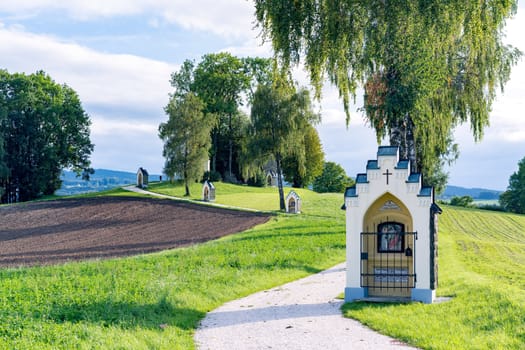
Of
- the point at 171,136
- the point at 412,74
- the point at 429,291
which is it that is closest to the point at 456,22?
the point at 412,74

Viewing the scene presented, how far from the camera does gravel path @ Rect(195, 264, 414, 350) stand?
34.1ft

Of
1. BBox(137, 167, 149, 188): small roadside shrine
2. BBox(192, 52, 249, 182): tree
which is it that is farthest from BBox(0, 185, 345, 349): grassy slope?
BBox(192, 52, 249, 182): tree

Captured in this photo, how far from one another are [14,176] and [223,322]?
6106 cm

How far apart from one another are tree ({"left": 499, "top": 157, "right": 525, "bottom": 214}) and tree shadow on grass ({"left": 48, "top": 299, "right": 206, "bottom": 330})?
212 ft

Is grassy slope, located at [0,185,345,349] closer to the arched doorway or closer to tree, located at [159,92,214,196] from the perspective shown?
the arched doorway

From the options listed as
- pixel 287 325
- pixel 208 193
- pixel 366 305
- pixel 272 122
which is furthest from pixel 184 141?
pixel 287 325

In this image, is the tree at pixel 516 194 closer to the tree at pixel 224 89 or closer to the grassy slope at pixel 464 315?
the tree at pixel 224 89

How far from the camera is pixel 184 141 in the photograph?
53094 millimetres

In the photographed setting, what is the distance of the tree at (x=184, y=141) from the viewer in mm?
52906

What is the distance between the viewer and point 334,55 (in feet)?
60.2

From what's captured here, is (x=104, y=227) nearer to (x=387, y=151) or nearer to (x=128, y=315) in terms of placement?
(x=128, y=315)

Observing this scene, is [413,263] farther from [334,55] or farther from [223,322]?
[334,55]

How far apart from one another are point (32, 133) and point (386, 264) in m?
59.3

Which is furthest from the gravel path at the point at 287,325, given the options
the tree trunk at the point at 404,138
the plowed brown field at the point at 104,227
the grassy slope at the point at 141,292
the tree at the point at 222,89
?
the tree at the point at 222,89
